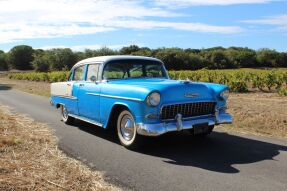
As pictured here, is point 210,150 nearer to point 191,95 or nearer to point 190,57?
point 191,95

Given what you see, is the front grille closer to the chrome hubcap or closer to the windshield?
the chrome hubcap

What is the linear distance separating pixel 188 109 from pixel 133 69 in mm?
1921

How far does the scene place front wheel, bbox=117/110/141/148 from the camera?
6.55 m

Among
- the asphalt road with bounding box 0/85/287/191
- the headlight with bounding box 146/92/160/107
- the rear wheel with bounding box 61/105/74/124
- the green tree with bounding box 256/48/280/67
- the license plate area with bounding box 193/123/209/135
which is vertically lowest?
the asphalt road with bounding box 0/85/287/191

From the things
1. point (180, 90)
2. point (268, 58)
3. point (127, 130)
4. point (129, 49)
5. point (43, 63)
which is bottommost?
point (127, 130)

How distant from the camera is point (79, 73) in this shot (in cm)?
889

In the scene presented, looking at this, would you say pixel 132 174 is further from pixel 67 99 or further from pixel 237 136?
pixel 67 99

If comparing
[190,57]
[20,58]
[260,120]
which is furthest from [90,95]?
[20,58]

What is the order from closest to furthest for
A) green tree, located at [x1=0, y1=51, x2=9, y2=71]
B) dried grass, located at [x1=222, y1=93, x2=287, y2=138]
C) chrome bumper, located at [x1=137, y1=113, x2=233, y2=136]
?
chrome bumper, located at [x1=137, y1=113, x2=233, y2=136]
dried grass, located at [x1=222, y1=93, x2=287, y2=138]
green tree, located at [x1=0, y1=51, x2=9, y2=71]

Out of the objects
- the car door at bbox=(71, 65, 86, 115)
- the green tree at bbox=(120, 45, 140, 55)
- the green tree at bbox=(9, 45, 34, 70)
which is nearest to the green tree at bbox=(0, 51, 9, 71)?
the green tree at bbox=(9, 45, 34, 70)

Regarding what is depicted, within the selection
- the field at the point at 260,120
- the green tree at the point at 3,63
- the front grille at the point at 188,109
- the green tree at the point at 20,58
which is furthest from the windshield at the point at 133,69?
the green tree at the point at 3,63

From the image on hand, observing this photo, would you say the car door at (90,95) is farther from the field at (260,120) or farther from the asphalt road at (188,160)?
the field at (260,120)

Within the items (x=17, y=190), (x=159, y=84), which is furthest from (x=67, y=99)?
(x=17, y=190)

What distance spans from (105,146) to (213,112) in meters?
2.13
